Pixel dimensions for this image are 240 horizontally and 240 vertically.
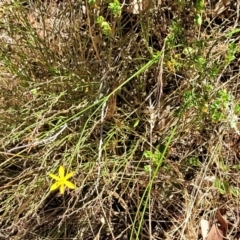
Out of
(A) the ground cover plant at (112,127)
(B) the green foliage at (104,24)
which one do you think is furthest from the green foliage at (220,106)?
(B) the green foliage at (104,24)

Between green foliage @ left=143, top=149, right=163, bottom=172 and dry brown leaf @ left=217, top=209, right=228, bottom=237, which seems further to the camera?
dry brown leaf @ left=217, top=209, right=228, bottom=237

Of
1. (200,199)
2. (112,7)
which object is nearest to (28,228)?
(200,199)

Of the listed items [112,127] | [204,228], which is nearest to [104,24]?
[112,127]

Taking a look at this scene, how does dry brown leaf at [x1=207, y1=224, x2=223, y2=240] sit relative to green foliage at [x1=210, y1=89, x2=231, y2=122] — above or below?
below

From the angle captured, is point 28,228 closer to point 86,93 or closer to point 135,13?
point 86,93

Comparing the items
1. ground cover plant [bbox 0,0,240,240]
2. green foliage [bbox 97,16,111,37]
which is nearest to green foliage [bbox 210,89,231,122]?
ground cover plant [bbox 0,0,240,240]

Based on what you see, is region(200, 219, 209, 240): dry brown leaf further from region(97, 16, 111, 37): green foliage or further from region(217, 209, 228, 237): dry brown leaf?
region(97, 16, 111, 37): green foliage

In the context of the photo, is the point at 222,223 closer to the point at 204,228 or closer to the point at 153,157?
the point at 204,228

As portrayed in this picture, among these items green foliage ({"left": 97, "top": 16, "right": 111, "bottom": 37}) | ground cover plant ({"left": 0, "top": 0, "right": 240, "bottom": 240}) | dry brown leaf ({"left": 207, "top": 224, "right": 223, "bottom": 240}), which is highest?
green foliage ({"left": 97, "top": 16, "right": 111, "bottom": 37})

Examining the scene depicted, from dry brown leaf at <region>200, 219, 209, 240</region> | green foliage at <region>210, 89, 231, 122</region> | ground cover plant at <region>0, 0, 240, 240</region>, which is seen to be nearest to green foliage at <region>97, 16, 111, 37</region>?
ground cover plant at <region>0, 0, 240, 240</region>
